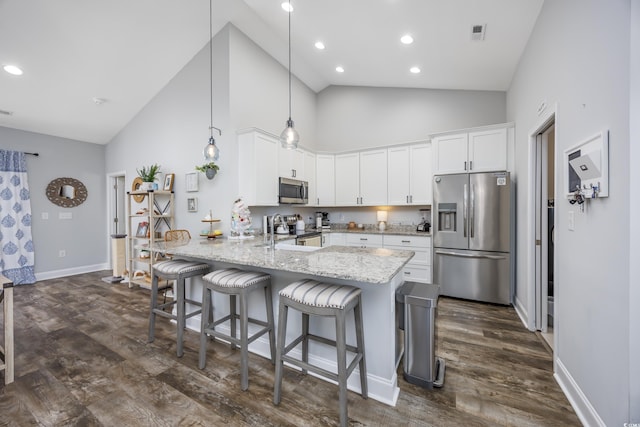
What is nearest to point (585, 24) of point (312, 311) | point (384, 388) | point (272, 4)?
point (312, 311)

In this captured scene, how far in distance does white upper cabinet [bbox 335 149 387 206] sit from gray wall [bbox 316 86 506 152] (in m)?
0.43

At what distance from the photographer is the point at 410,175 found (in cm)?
438

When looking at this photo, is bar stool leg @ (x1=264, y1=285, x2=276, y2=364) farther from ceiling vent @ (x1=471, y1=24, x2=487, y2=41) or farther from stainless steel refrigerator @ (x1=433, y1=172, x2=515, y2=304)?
ceiling vent @ (x1=471, y1=24, x2=487, y2=41)

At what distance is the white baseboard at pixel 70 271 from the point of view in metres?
4.90

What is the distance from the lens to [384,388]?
5.81 feet

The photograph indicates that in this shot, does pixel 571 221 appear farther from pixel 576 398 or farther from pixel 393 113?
pixel 393 113

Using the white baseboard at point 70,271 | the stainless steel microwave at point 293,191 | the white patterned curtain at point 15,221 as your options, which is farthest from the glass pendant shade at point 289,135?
the white baseboard at point 70,271

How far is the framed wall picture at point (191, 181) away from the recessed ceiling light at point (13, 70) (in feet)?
7.94

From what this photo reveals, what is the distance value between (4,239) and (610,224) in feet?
24.3

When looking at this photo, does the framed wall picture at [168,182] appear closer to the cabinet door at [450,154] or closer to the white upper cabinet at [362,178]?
the white upper cabinet at [362,178]

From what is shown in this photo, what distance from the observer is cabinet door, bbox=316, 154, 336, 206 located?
505 cm

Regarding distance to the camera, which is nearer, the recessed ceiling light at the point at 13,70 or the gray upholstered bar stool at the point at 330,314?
the gray upholstered bar stool at the point at 330,314

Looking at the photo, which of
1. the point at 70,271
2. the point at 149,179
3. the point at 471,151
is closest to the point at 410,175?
the point at 471,151

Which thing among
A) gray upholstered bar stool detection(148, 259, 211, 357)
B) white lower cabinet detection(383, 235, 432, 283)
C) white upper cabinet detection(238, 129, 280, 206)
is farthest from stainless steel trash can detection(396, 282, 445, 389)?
white upper cabinet detection(238, 129, 280, 206)
